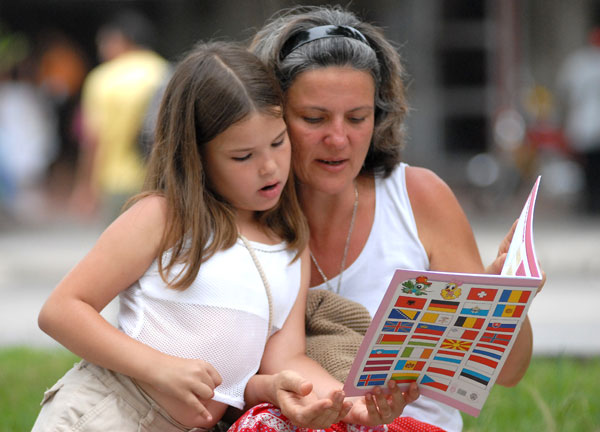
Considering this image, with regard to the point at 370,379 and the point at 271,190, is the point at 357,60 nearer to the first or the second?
the point at 271,190

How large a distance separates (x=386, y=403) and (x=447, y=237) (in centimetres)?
67

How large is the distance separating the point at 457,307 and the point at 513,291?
119 mm

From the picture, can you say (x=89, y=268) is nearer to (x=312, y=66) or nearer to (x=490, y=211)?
(x=312, y=66)

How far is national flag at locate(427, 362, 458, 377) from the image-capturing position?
2.09 metres

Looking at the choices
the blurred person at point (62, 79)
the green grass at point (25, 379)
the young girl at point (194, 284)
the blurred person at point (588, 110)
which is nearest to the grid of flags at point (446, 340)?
the young girl at point (194, 284)

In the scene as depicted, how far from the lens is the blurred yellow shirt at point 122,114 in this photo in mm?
5410

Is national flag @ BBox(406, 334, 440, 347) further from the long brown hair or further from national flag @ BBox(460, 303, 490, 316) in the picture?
the long brown hair


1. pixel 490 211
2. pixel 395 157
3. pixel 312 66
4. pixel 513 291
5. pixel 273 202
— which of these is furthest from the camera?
pixel 490 211

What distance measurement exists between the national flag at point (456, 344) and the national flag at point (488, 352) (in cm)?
2

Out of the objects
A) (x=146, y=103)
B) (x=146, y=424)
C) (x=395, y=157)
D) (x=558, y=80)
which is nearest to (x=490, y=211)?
(x=558, y=80)

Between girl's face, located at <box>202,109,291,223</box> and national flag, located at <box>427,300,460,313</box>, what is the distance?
55 cm

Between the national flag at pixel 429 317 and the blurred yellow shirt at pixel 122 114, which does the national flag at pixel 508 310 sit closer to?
the national flag at pixel 429 317

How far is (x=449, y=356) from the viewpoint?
2070 millimetres

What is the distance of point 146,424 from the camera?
2221mm
